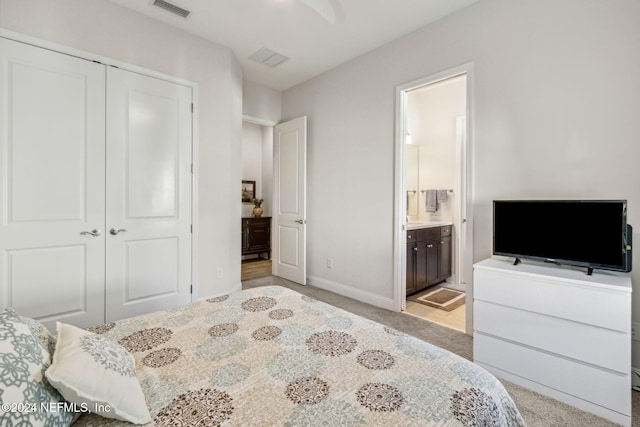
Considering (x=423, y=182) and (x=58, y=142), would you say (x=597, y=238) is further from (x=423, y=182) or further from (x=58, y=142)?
(x=58, y=142)

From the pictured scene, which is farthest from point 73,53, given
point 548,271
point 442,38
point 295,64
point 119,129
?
point 548,271

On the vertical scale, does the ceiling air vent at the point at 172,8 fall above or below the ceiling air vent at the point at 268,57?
below

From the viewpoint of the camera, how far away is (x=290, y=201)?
4.52 m

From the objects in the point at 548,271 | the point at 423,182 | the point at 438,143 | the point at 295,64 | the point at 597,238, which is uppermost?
the point at 295,64

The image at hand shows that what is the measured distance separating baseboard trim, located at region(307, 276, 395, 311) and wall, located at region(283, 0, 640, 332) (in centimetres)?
2

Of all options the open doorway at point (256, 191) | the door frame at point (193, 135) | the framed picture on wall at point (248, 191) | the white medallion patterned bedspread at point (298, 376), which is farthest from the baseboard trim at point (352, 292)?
the framed picture on wall at point (248, 191)

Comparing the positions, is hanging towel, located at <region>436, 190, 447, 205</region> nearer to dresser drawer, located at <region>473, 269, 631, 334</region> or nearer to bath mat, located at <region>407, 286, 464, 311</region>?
bath mat, located at <region>407, 286, 464, 311</region>

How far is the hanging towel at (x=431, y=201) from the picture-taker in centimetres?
446

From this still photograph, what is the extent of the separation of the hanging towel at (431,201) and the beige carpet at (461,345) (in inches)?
72.0

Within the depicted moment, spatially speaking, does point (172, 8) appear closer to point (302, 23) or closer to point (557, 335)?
point (302, 23)

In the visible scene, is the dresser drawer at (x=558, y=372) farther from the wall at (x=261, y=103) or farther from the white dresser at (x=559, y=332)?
the wall at (x=261, y=103)

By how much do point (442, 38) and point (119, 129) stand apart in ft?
10.2

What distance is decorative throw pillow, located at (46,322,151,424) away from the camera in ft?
2.71

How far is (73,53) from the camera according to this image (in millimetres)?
2553
